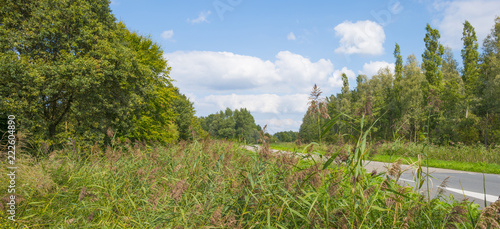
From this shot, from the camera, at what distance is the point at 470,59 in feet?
110

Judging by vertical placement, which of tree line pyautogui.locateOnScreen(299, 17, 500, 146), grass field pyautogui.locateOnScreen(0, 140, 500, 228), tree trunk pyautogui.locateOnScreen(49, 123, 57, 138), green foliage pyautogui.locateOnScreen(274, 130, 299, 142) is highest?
tree line pyautogui.locateOnScreen(299, 17, 500, 146)

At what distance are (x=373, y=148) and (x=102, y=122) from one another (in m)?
14.1

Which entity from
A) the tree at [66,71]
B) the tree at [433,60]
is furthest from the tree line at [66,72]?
the tree at [433,60]

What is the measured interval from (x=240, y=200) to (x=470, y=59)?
40.8 m

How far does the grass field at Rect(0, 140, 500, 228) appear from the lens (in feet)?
8.23

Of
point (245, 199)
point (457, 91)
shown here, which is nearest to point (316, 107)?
point (245, 199)

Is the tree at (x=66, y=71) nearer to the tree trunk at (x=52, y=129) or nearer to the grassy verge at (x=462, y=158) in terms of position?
the tree trunk at (x=52, y=129)

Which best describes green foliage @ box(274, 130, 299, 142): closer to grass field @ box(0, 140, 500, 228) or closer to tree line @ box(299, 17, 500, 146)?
grass field @ box(0, 140, 500, 228)

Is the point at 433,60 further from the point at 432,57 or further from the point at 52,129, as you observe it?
the point at 52,129

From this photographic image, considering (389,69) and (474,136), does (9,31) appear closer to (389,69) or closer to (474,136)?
(474,136)

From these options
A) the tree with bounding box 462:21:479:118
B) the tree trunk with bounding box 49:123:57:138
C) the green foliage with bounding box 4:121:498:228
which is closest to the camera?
the green foliage with bounding box 4:121:498:228

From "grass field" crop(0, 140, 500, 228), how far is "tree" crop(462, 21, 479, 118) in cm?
3348

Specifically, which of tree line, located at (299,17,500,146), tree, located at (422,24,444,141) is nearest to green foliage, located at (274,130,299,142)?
tree line, located at (299,17,500,146)

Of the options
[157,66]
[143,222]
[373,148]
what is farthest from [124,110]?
[373,148]
